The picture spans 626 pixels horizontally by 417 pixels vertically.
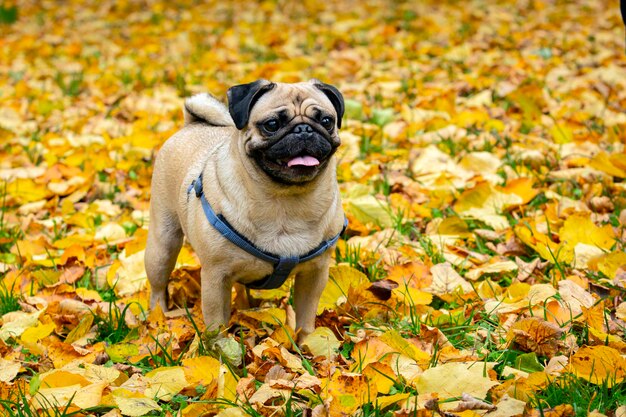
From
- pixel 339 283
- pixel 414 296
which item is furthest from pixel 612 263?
pixel 339 283

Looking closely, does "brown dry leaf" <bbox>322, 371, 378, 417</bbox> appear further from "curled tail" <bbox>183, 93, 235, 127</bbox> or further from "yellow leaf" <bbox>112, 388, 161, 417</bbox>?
"curled tail" <bbox>183, 93, 235, 127</bbox>

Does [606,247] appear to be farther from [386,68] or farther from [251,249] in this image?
[386,68]

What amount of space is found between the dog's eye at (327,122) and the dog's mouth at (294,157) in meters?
0.10

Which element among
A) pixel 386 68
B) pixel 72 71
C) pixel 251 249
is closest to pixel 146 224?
pixel 251 249

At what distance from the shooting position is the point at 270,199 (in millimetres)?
2963

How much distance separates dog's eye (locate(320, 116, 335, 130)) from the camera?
2.94 metres

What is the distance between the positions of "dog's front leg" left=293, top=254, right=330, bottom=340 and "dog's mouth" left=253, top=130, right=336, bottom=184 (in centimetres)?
47

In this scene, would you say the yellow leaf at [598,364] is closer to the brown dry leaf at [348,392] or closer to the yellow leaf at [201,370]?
the brown dry leaf at [348,392]

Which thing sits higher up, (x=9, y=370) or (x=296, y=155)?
(x=296, y=155)

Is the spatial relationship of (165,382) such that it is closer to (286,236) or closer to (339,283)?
(286,236)

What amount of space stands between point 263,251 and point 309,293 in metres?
0.39

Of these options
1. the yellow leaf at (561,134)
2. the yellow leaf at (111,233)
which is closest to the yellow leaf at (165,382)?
the yellow leaf at (111,233)

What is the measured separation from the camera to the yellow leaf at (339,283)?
3484 millimetres

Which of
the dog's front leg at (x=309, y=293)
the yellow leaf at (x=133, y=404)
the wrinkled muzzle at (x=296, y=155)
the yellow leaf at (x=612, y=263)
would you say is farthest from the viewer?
the yellow leaf at (x=612, y=263)
